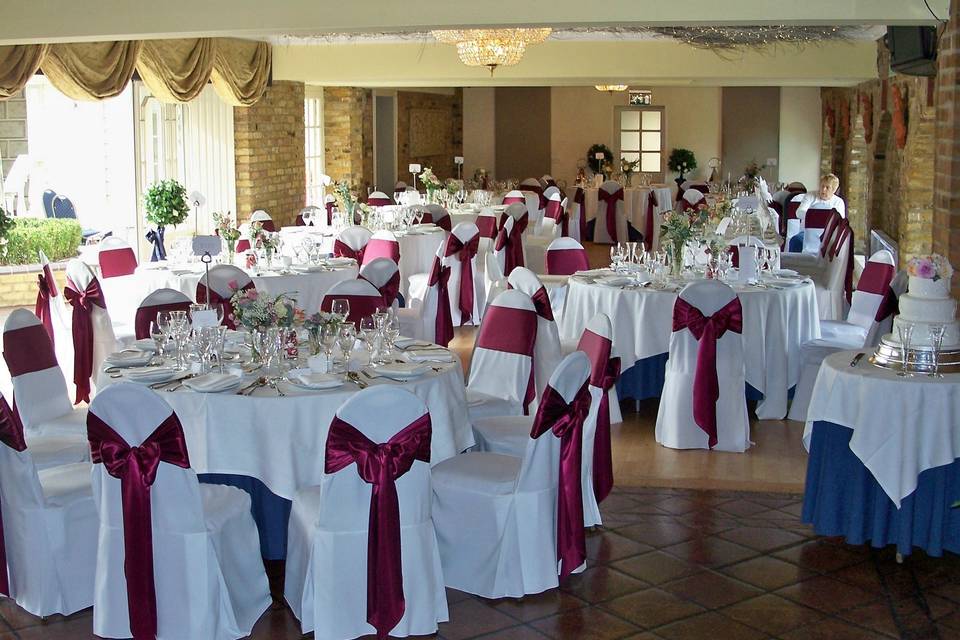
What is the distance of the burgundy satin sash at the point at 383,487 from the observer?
154 inches

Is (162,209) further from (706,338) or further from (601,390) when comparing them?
(601,390)

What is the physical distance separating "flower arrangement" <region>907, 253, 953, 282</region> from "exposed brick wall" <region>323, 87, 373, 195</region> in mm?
13779

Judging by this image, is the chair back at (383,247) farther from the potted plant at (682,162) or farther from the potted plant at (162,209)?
the potted plant at (682,162)

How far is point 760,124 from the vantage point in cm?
2119

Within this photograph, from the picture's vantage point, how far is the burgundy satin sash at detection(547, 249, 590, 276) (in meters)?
9.05

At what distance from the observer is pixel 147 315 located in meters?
6.33

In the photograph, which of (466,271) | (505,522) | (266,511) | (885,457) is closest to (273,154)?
(466,271)

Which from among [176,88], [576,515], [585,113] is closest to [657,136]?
[585,113]

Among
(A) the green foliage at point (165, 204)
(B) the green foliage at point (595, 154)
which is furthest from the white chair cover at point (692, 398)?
(B) the green foliage at point (595, 154)

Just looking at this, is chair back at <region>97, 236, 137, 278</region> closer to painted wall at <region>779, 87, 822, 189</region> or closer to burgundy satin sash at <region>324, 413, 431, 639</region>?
burgundy satin sash at <region>324, 413, 431, 639</region>

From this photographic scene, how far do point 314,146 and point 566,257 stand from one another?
9.44 metres

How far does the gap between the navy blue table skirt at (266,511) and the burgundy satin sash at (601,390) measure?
1.39 metres

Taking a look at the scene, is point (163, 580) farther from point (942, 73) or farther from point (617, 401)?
point (942, 73)

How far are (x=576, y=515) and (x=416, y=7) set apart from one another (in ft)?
12.2
